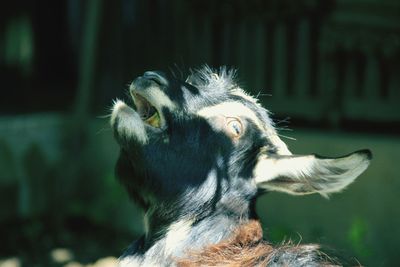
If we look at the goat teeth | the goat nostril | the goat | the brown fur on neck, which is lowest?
the brown fur on neck

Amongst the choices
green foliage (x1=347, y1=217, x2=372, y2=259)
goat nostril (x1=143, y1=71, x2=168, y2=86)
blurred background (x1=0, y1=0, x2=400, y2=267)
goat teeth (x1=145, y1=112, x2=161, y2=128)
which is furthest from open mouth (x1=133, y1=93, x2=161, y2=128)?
green foliage (x1=347, y1=217, x2=372, y2=259)

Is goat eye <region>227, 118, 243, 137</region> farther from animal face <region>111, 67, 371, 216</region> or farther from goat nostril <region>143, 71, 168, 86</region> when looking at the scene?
goat nostril <region>143, 71, 168, 86</region>

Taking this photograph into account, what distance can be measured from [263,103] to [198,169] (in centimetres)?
480

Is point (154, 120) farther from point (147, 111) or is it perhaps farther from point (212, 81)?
point (212, 81)

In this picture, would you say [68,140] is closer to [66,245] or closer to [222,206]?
[66,245]

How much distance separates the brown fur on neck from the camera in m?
3.37

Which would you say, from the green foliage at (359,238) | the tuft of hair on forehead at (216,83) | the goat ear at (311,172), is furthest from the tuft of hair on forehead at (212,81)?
the green foliage at (359,238)

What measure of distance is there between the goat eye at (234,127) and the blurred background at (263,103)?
11.1 feet

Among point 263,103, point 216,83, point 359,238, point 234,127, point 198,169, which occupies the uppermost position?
point 216,83

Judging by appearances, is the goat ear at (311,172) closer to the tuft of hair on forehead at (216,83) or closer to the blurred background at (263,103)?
the tuft of hair on forehead at (216,83)

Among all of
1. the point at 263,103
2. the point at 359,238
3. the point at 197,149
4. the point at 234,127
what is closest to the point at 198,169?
the point at 197,149

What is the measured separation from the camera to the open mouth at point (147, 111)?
11.9 feet

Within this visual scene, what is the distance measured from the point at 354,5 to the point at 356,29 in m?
0.23

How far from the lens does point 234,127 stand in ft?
11.9
